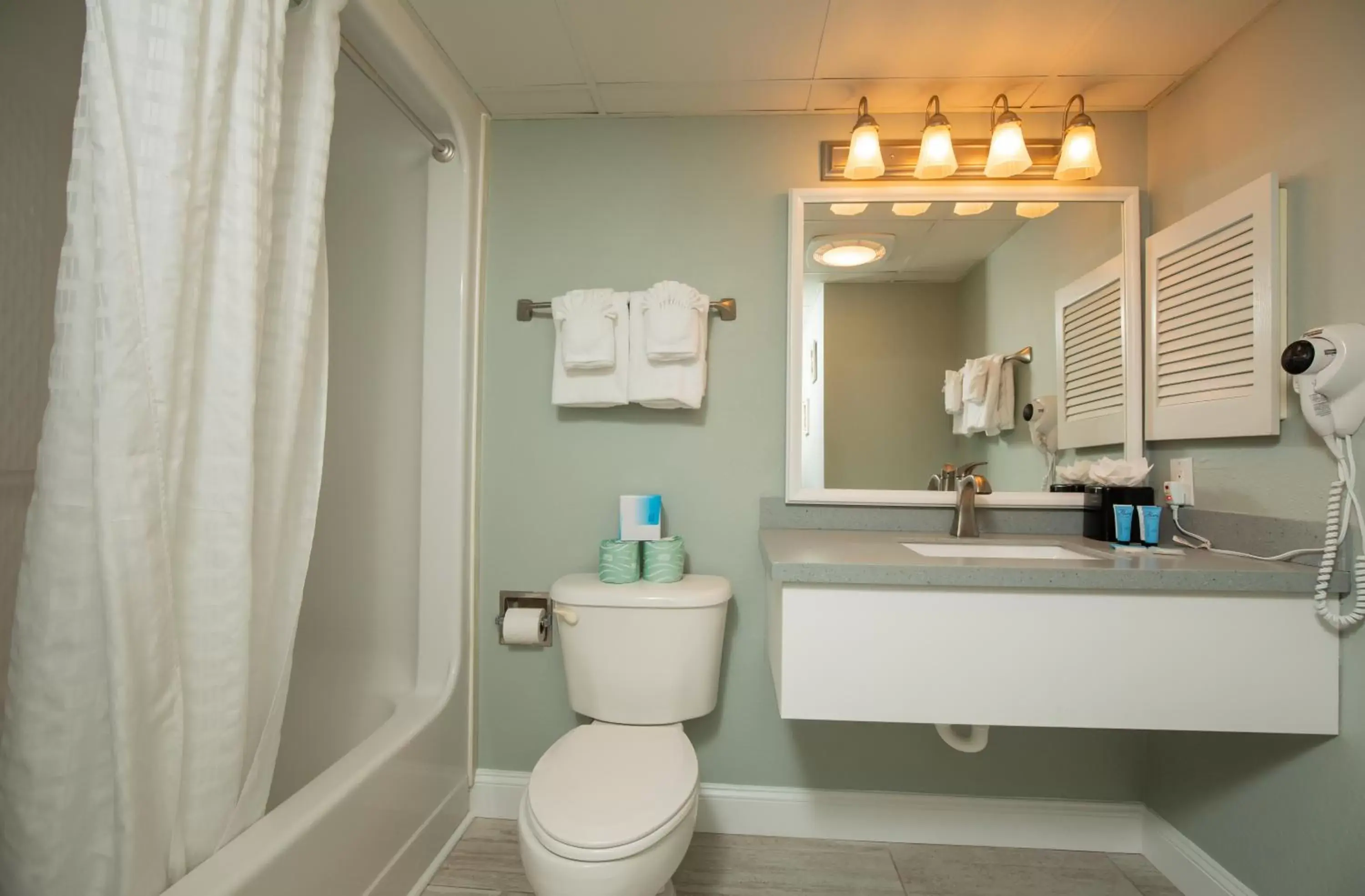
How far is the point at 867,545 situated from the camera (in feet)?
4.64

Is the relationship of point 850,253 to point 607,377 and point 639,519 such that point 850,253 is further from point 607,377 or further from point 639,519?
point 639,519

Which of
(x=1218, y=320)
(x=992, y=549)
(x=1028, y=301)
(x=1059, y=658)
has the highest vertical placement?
(x=1028, y=301)

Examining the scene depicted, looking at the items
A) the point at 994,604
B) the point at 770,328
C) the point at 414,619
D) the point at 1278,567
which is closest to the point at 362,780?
the point at 414,619

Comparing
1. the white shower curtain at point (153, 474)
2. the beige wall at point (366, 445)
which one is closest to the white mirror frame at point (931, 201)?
the beige wall at point (366, 445)

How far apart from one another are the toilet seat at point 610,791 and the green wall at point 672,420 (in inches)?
15.6

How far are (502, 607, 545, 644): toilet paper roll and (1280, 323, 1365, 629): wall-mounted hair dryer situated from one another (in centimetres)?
164

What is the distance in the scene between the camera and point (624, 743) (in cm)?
138

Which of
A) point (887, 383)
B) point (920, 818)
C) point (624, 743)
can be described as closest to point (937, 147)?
point (887, 383)

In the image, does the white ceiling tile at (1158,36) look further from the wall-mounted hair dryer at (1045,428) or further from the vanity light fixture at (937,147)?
the wall-mounted hair dryer at (1045,428)

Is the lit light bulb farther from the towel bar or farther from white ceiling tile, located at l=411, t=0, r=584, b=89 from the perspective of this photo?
white ceiling tile, located at l=411, t=0, r=584, b=89

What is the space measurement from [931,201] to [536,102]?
3.62ft

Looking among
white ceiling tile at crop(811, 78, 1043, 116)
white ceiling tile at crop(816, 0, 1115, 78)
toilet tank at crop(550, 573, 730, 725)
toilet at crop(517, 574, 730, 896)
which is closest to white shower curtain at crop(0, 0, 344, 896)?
toilet at crop(517, 574, 730, 896)

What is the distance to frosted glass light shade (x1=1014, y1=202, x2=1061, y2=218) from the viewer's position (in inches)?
66.3

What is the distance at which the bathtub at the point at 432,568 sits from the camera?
1297mm
